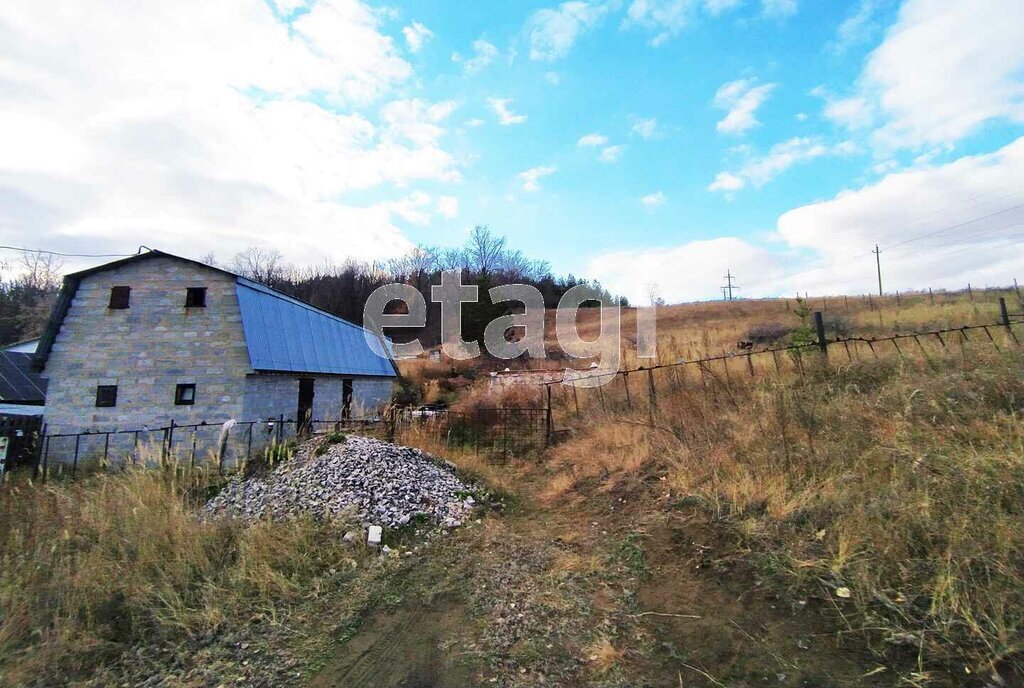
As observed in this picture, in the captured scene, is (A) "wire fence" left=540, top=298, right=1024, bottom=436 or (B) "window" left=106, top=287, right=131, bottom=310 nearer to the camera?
(A) "wire fence" left=540, top=298, right=1024, bottom=436

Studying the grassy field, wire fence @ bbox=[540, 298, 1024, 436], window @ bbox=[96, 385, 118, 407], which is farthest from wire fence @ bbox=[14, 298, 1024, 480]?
the grassy field

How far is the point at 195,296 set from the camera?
13.8 m

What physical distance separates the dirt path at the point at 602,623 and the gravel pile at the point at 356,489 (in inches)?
42.9

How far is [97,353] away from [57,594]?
40.9 ft

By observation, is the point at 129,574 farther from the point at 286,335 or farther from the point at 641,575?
the point at 286,335

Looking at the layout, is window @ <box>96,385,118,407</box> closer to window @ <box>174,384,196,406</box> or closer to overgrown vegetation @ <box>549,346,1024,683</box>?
window @ <box>174,384,196,406</box>

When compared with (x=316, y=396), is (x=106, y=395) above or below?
above

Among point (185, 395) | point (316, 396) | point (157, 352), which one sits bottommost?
point (316, 396)

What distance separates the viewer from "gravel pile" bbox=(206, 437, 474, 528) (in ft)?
19.9

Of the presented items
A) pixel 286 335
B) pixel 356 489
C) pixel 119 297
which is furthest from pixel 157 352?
pixel 356 489

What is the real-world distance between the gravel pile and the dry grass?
0.59 meters

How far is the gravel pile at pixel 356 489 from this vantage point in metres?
6.05

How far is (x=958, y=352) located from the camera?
23.6 ft

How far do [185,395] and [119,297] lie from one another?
3689 millimetres
